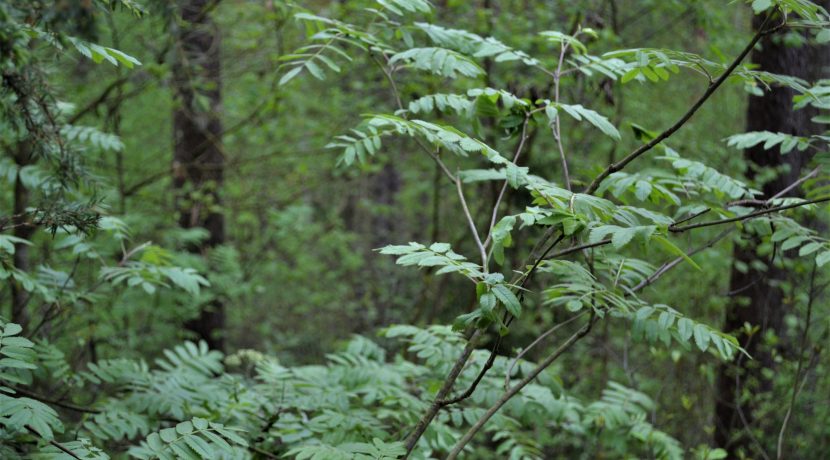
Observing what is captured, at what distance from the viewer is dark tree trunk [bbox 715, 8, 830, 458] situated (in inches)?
183

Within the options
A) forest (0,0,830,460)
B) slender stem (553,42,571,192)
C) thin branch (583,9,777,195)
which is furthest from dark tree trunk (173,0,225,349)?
thin branch (583,9,777,195)

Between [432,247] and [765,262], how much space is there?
→ 153 inches

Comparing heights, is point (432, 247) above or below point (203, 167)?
above

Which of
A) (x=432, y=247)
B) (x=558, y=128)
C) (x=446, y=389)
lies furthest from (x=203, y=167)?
(x=432, y=247)

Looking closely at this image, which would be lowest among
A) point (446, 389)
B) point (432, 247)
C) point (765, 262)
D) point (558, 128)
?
point (765, 262)

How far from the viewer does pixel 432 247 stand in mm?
2168

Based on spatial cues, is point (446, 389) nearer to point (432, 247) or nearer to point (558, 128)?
point (432, 247)

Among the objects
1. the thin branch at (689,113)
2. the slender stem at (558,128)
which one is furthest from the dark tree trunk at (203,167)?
the thin branch at (689,113)

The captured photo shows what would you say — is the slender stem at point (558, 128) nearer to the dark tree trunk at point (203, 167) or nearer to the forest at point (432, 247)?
the forest at point (432, 247)

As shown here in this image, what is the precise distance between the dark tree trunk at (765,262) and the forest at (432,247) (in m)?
0.02

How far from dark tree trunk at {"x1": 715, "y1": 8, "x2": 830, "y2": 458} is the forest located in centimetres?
2

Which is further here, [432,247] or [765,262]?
[765,262]

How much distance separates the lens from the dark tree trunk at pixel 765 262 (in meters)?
4.65

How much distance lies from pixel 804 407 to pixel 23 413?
5.25 m
